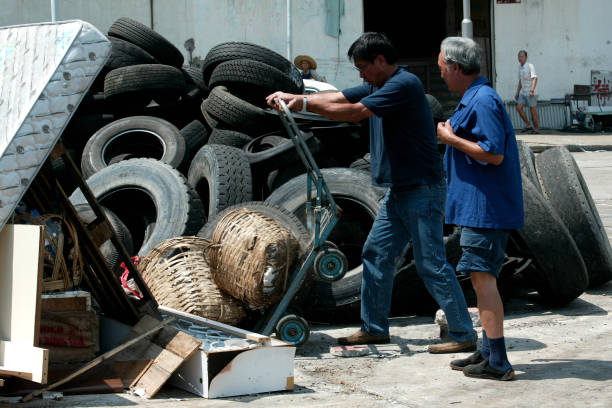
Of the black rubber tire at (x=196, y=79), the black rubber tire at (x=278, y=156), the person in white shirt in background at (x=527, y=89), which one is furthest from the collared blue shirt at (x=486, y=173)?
the person in white shirt in background at (x=527, y=89)

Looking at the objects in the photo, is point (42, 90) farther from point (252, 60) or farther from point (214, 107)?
point (252, 60)

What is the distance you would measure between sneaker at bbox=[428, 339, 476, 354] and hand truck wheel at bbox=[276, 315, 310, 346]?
77 cm

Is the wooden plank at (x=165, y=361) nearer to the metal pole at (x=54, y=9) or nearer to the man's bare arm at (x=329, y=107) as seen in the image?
the man's bare arm at (x=329, y=107)

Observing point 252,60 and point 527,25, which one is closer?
point 252,60

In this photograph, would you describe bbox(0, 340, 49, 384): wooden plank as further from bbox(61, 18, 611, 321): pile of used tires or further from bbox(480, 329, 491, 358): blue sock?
bbox(480, 329, 491, 358): blue sock

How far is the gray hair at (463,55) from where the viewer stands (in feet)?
15.8

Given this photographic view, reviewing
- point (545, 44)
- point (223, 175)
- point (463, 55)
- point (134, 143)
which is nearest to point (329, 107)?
point (463, 55)

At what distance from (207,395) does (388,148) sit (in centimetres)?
184

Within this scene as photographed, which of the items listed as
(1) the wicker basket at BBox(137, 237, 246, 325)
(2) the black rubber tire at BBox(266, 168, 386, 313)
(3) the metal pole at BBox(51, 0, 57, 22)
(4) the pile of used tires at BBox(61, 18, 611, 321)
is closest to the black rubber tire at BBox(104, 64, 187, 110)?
(4) the pile of used tires at BBox(61, 18, 611, 321)

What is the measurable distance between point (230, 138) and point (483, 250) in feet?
15.1

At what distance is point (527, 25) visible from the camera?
24891 millimetres

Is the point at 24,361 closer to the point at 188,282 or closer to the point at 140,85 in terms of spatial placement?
the point at 188,282

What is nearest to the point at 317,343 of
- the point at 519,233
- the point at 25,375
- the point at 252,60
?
the point at 519,233

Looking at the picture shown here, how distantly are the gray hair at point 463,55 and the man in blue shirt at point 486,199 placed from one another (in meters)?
0.12
